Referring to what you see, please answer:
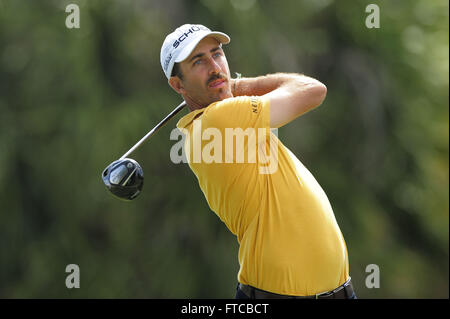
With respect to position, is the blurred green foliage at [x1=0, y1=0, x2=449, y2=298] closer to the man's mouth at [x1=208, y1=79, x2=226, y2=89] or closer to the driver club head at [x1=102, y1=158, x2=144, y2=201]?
the driver club head at [x1=102, y1=158, x2=144, y2=201]

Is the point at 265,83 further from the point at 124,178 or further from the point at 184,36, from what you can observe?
the point at 124,178

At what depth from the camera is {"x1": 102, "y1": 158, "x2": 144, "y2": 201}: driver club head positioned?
2541mm

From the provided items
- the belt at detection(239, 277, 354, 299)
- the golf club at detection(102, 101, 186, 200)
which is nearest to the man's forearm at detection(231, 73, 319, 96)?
the golf club at detection(102, 101, 186, 200)

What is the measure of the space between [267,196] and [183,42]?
2.04 ft

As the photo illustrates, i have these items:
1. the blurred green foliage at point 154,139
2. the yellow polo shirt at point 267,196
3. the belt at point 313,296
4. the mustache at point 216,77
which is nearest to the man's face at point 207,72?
the mustache at point 216,77

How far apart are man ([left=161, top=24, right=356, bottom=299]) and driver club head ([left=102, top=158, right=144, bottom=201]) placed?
12.8 inches

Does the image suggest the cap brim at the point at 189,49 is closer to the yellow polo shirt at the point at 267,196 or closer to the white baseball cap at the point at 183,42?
the white baseball cap at the point at 183,42

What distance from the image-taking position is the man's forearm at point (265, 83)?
230 centimetres

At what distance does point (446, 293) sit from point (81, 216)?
3.65m

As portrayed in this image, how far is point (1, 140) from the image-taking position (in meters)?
5.81

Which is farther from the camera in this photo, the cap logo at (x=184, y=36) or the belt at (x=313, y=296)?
the cap logo at (x=184, y=36)

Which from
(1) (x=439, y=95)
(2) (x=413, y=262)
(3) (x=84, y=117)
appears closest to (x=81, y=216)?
(3) (x=84, y=117)

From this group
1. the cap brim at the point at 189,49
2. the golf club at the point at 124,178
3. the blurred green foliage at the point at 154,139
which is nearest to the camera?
the cap brim at the point at 189,49
